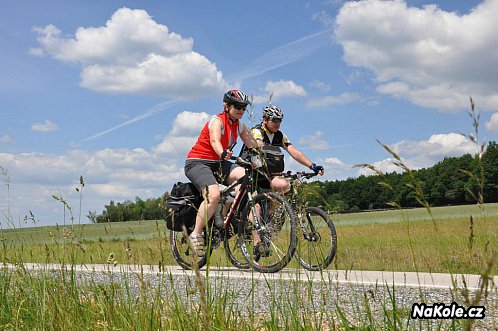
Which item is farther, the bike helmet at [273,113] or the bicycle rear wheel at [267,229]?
the bike helmet at [273,113]

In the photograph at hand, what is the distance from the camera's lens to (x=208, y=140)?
25.3 ft

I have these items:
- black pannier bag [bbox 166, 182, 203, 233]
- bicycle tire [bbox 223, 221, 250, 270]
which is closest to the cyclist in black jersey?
bicycle tire [bbox 223, 221, 250, 270]

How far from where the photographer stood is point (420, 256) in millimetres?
10328

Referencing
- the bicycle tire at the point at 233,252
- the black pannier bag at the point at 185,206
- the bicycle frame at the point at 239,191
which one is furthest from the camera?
the black pannier bag at the point at 185,206

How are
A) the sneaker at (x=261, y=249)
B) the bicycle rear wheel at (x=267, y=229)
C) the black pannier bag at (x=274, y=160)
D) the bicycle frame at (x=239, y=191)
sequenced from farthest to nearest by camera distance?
the bicycle frame at (x=239, y=191)
the black pannier bag at (x=274, y=160)
the bicycle rear wheel at (x=267, y=229)
the sneaker at (x=261, y=249)

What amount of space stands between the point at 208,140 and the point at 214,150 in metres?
0.53

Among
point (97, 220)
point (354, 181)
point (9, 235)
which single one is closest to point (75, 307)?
point (97, 220)

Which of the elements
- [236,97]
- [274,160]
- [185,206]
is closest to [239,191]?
[274,160]

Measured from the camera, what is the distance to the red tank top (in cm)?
750

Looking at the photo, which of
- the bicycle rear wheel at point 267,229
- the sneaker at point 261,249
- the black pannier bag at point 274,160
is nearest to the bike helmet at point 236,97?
the black pannier bag at point 274,160

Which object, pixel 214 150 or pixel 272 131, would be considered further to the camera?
pixel 272 131

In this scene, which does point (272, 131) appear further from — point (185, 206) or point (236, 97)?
point (185, 206)

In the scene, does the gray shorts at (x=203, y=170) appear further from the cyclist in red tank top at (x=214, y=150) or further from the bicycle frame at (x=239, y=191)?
the bicycle frame at (x=239, y=191)

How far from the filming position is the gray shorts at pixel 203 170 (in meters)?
7.52
